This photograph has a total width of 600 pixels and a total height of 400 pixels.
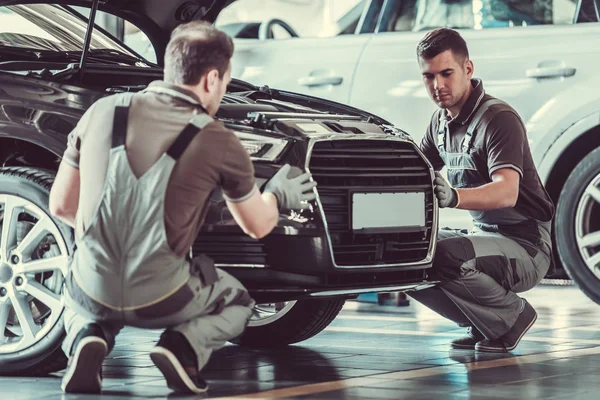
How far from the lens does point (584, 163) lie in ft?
25.4

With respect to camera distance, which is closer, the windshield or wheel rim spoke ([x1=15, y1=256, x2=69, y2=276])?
wheel rim spoke ([x1=15, y1=256, x2=69, y2=276])

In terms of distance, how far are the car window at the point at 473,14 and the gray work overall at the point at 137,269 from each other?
3659mm

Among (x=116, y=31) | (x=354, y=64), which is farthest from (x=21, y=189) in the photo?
(x=116, y=31)

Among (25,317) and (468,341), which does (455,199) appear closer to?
(468,341)

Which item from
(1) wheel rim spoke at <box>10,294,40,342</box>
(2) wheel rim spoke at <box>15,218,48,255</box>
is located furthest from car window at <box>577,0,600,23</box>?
(1) wheel rim spoke at <box>10,294,40,342</box>

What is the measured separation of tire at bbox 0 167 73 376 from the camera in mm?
5426

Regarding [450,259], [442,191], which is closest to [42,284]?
[442,191]

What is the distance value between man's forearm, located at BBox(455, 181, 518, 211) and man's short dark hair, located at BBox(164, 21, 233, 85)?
151 centimetres

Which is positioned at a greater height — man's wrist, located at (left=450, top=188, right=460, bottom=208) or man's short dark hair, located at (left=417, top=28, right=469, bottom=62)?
man's short dark hair, located at (left=417, top=28, right=469, bottom=62)

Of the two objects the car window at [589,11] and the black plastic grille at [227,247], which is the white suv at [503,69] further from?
the black plastic grille at [227,247]

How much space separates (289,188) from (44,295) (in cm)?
107

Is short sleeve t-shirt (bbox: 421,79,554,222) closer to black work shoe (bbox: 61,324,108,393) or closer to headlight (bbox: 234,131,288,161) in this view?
headlight (bbox: 234,131,288,161)

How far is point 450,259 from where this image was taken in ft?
20.4

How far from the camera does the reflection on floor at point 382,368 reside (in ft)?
16.9
